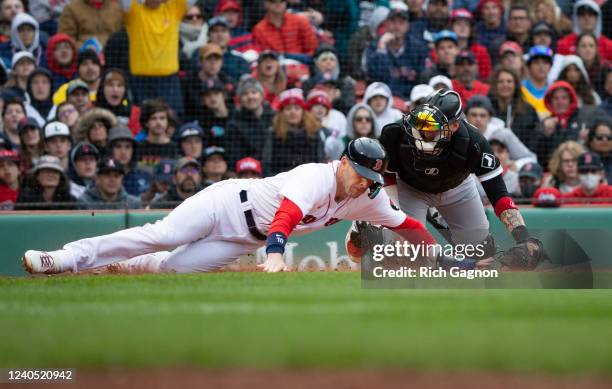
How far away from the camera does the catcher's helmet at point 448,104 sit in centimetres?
869

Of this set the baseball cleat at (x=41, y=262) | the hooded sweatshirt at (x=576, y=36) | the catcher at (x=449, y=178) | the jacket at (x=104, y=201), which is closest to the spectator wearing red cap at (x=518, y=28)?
the hooded sweatshirt at (x=576, y=36)

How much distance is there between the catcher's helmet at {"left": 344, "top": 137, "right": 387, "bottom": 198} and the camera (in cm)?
794

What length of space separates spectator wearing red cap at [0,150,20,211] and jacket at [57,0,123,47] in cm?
232

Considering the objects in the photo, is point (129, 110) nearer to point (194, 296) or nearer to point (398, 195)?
point (398, 195)

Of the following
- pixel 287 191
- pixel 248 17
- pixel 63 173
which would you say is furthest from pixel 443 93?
pixel 248 17

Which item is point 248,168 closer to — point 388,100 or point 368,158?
point 388,100

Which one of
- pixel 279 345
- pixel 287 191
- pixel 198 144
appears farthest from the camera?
pixel 198 144

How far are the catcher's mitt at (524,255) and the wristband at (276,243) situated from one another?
185 centimetres

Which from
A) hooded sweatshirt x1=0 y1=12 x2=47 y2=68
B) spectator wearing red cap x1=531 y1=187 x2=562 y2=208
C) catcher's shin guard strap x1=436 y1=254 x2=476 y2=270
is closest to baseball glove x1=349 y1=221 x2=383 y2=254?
catcher's shin guard strap x1=436 y1=254 x2=476 y2=270

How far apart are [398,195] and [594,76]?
17.2ft

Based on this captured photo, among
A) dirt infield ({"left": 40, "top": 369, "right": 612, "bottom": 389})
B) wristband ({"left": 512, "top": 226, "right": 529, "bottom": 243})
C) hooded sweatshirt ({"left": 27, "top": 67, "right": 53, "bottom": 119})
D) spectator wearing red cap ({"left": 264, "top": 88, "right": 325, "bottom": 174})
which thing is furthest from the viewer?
hooded sweatshirt ({"left": 27, "top": 67, "right": 53, "bottom": 119})

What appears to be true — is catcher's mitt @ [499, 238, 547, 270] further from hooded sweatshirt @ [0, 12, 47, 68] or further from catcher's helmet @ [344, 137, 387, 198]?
hooded sweatshirt @ [0, 12, 47, 68]

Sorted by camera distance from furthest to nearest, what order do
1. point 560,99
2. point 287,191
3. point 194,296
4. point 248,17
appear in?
point 248,17
point 560,99
point 287,191
point 194,296

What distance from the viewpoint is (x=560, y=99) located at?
13242 mm
